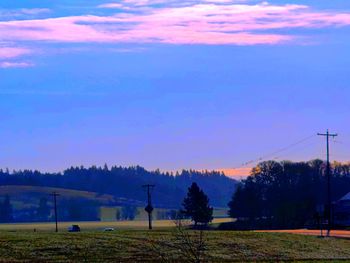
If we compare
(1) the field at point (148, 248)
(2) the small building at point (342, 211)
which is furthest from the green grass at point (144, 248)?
(2) the small building at point (342, 211)

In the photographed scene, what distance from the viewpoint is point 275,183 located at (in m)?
148

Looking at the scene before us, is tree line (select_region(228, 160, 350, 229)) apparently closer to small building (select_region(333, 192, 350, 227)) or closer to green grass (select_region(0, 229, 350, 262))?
small building (select_region(333, 192, 350, 227))

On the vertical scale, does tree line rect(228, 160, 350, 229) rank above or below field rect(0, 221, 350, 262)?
above

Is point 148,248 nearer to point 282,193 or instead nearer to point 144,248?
point 144,248

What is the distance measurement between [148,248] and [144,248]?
20 centimetres

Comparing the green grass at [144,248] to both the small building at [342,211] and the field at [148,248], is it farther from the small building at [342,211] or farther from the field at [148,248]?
the small building at [342,211]

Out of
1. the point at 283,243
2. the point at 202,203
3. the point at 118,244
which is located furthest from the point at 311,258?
the point at 202,203

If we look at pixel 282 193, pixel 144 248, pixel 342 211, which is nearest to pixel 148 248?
pixel 144 248

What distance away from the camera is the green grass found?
148 feet

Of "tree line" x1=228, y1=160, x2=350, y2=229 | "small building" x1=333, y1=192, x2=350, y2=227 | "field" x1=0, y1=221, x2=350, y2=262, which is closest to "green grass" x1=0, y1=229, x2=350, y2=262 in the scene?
"field" x1=0, y1=221, x2=350, y2=262

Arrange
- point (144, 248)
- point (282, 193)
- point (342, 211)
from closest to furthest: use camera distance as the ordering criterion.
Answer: point (144, 248)
point (342, 211)
point (282, 193)

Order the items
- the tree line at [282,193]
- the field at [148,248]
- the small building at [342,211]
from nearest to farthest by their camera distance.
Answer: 1. the field at [148,248]
2. the small building at [342,211]
3. the tree line at [282,193]

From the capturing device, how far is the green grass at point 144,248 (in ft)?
148

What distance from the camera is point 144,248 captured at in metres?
48.1
